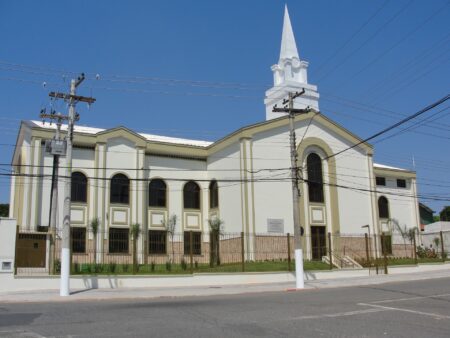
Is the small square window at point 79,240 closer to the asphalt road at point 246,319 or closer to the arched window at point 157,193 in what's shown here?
the arched window at point 157,193

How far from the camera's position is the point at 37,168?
102 feet

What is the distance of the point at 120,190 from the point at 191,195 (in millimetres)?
5432

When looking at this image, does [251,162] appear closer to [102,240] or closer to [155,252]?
[155,252]

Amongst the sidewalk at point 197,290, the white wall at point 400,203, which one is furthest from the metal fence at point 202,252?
the white wall at point 400,203

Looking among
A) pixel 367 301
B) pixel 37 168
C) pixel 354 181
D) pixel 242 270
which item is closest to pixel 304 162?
pixel 354 181

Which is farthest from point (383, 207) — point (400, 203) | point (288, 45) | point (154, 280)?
point (154, 280)

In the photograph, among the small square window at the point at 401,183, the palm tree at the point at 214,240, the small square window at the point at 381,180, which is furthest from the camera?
the small square window at the point at 401,183

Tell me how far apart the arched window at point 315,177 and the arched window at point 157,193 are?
9.99m

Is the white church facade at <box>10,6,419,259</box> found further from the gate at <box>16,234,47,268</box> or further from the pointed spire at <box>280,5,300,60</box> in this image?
the pointed spire at <box>280,5,300,60</box>

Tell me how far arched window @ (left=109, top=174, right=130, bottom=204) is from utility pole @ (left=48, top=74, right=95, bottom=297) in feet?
40.0

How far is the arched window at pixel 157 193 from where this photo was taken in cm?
3512

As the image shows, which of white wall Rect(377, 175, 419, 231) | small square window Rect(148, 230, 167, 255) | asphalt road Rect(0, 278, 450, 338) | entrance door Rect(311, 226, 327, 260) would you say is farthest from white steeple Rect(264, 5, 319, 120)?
asphalt road Rect(0, 278, 450, 338)

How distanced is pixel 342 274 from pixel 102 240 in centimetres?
1376

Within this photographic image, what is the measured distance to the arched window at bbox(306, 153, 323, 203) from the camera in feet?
118
